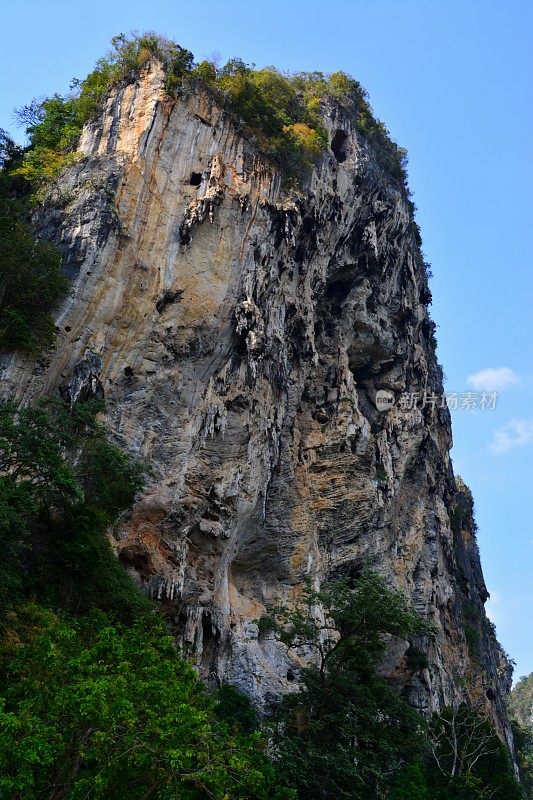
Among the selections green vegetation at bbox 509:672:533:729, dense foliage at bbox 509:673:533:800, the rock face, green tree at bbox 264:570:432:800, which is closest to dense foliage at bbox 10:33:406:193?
the rock face

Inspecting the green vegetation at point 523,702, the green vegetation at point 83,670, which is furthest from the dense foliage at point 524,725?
the green vegetation at point 83,670

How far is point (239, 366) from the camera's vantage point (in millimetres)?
18359

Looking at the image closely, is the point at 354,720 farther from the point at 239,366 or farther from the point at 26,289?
the point at 26,289

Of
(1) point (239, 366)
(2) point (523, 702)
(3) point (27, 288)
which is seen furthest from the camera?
(2) point (523, 702)

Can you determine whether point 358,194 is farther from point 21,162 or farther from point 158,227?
point 21,162

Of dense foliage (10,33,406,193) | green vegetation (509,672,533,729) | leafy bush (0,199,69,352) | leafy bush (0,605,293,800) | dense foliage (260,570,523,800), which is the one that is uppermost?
dense foliage (10,33,406,193)

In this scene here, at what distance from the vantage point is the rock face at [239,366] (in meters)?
16.5

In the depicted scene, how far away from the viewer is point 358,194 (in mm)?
25234

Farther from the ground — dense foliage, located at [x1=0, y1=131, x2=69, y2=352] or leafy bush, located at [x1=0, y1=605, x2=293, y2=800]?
dense foliage, located at [x1=0, y1=131, x2=69, y2=352]

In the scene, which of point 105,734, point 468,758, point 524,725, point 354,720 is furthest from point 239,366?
point 524,725

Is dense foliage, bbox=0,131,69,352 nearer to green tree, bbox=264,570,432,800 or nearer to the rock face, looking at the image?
the rock face

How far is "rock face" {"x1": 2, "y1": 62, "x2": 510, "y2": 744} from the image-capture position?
54.0 feet

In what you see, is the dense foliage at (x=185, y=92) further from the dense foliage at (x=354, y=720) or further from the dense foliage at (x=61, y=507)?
the dense foliage at (x=354, y=720)

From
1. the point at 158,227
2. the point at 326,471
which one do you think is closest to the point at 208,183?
the point at 158,227
